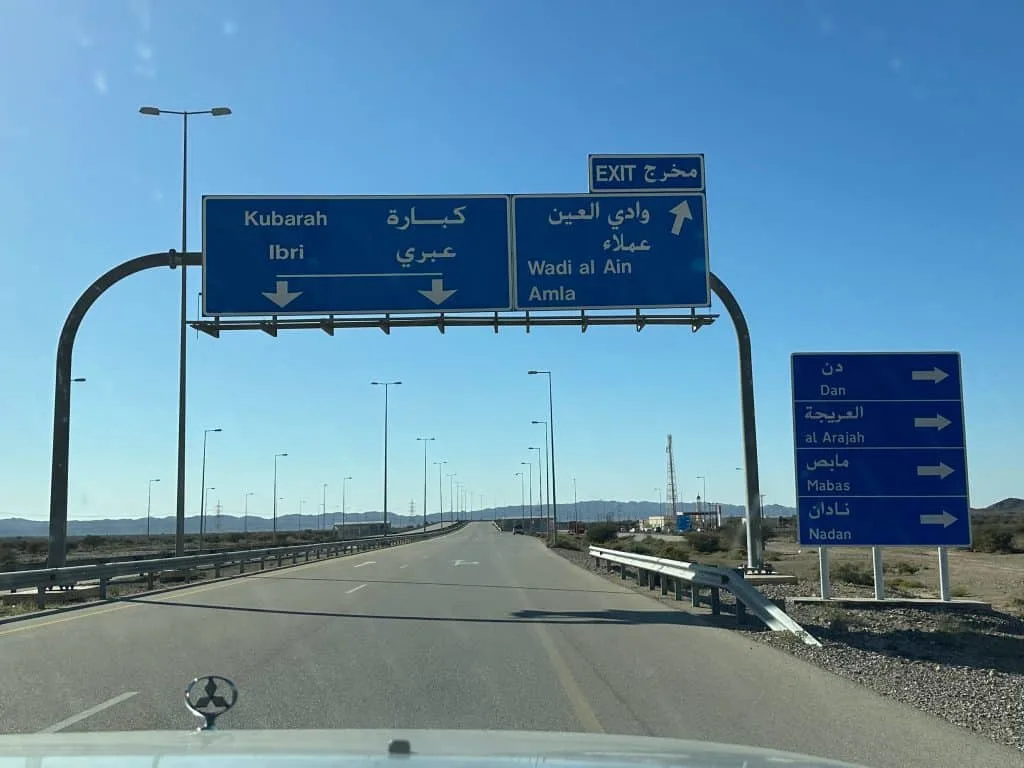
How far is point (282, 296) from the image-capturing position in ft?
61.1

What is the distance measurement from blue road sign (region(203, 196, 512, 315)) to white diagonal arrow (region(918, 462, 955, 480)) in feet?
25.7

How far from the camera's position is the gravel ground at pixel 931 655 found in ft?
28.5

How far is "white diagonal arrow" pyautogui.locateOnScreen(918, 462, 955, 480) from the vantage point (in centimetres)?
1655

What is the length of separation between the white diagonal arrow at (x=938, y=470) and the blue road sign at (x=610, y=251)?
4.78 metres

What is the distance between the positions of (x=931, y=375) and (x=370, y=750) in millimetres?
14378

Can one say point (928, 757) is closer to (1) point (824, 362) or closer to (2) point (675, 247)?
(1) point (824, 362)

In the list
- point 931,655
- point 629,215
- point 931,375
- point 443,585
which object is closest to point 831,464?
point 931,375

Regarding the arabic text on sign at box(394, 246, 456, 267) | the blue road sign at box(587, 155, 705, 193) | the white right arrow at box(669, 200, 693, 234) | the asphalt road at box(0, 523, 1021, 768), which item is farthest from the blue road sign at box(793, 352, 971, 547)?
the arabic text on sign at box(394, 246, 456, 267)

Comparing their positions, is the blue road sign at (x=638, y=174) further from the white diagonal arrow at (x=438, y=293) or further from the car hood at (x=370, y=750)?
the car hood at (x=370, y=750)

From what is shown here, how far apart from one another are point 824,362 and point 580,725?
35.4ft

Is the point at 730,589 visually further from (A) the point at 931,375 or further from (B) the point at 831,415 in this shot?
(A) the point at 931,375

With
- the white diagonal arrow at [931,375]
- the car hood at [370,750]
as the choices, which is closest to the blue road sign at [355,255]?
the white diagonal arrow at [931,375]

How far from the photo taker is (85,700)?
8852 millimetres

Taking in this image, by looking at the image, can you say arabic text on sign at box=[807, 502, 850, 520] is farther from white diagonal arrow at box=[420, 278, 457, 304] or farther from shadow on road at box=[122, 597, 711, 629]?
white diagonal arrow at box=[420, 278, 457, 304]
